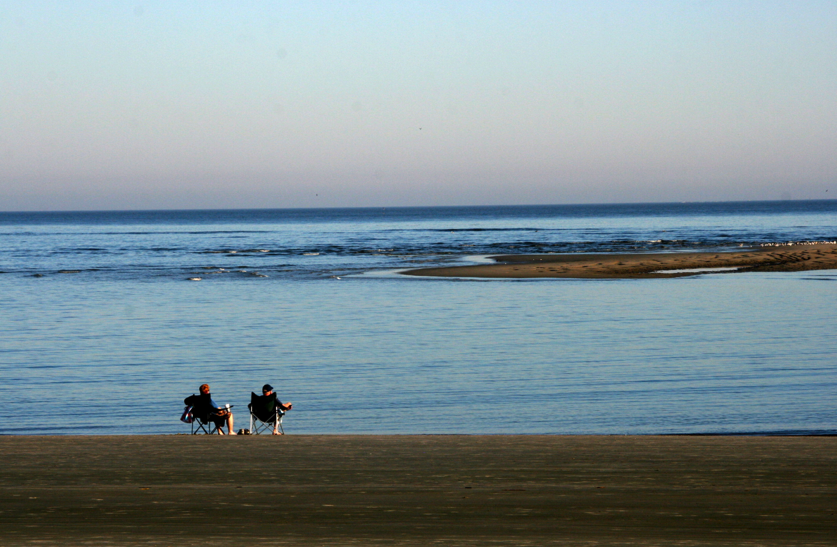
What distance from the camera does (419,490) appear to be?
10133 mm

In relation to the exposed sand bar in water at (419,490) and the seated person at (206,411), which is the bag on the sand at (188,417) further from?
the exposed sand bar in water at (419,490)

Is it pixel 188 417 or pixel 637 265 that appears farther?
pixel 637 265

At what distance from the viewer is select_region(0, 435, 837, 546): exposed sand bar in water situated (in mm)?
8398

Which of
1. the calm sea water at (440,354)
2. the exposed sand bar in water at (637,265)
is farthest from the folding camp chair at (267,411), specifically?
the exposed sand bar in water at (637,265)

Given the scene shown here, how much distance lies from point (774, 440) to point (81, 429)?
10974 mm

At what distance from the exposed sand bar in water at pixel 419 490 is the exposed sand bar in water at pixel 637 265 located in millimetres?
34338

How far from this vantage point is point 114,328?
28156 mm

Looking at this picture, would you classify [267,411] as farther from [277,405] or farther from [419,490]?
[419,490]

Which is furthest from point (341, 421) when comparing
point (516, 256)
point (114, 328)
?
point (516, 256)

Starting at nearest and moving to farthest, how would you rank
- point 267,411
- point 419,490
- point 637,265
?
point 419,490
point 267,411
point 637,265

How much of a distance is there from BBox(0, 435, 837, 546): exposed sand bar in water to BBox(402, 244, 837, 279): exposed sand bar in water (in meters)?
34.3

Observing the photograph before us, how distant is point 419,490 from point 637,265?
140 ft

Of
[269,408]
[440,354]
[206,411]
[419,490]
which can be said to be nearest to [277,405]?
[269,408]

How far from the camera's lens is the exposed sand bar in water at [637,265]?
1870 inches
